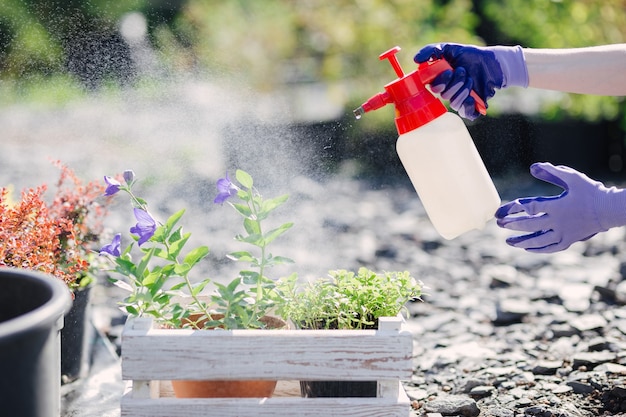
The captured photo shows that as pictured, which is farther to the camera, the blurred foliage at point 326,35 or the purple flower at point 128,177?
the blurred foliage at point 326,35

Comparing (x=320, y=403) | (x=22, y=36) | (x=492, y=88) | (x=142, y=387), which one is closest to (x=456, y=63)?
(x=492, y=88)

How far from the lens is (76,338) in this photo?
8.87ft

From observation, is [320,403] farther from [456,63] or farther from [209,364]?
[456,63]

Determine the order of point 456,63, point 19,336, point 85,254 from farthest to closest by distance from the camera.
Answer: point 85,254 < point 456,63 < point 19,336

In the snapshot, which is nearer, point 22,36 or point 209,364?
point 209,364

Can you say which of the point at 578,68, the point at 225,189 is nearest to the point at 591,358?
the point at 578,68

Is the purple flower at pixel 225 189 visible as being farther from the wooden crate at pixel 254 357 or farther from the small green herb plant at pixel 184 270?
the wooden crate at pixel 254 357

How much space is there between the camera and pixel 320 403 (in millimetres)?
1758

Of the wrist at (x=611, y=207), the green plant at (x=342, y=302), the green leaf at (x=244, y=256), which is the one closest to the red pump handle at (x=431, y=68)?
the wrist at (x=611, y=207)

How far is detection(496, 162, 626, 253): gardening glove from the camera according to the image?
211 cm

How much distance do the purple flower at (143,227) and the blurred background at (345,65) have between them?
4.28 metres

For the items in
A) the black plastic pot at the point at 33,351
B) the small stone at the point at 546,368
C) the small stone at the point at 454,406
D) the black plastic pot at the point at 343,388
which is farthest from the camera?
the small stone at the point at 546,368

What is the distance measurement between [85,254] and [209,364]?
41.3 inches

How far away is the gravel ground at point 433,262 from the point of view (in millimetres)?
2689
